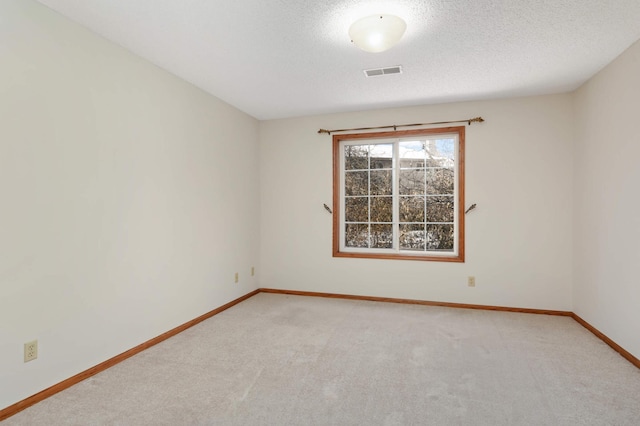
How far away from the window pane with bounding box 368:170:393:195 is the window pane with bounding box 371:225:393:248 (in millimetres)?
453

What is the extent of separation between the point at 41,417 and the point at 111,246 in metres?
1.09

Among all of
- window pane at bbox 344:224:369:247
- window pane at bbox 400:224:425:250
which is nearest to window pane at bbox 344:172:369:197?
window pane at bbox 344:224:369:247

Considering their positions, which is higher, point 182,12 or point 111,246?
point 182,12

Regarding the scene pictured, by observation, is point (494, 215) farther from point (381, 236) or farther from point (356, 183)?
point (356, 183)

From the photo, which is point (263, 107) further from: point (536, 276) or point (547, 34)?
point (536, 276)

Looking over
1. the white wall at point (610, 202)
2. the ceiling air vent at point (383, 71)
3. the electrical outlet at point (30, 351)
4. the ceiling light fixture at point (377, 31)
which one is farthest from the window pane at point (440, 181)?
the electrical outlet at point (30, 351)

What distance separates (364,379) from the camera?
226cm

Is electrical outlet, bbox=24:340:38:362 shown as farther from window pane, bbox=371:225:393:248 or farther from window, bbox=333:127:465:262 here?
window pane, bbox=371:225:393:248

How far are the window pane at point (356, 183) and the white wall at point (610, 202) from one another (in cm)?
228

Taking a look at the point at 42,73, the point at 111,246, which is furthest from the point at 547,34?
the point at 111,246

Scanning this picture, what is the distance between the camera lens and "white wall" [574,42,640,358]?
99.8 inches

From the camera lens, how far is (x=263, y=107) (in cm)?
409

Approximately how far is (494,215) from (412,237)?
964mm

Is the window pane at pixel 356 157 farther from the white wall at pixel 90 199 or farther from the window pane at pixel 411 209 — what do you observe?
the white wall at pixel 90 199
